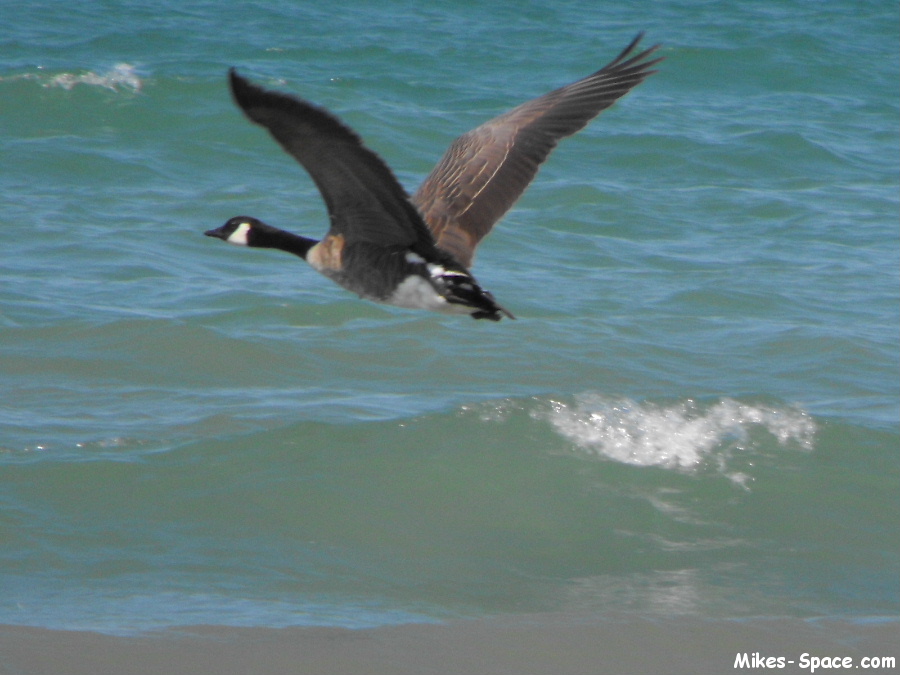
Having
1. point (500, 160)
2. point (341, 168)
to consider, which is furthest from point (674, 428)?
point (341, 168)

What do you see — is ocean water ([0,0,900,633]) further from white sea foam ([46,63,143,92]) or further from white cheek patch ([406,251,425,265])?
white cheek patch ([406,251,425,265])

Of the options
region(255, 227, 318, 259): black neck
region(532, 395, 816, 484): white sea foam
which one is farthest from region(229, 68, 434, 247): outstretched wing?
region(532, 395, 816, 484): white sea foam

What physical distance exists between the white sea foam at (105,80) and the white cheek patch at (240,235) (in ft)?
31.0

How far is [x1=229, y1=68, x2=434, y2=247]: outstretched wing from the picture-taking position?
3.61 m

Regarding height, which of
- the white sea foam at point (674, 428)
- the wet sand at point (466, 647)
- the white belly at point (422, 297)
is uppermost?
the white belly at point (422, 297)

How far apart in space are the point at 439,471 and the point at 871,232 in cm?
646

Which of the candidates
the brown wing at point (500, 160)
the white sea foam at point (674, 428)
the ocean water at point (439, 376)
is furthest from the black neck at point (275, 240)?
the white sea foam at point (674, 428)

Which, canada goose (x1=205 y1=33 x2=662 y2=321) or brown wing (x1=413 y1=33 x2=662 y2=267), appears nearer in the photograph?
canada goose (x1=205 y1=33 x2=662 y2=321)

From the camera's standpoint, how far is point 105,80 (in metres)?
14.5

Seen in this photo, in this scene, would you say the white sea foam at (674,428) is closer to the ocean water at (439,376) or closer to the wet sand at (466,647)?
the ocean water at (439,376)

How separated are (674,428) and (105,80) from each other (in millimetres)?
9783

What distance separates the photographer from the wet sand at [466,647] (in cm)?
A: 430

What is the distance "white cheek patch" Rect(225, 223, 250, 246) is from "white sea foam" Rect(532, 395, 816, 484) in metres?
2.26

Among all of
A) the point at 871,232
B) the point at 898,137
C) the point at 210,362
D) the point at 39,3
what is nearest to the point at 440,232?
the point at 210,362
